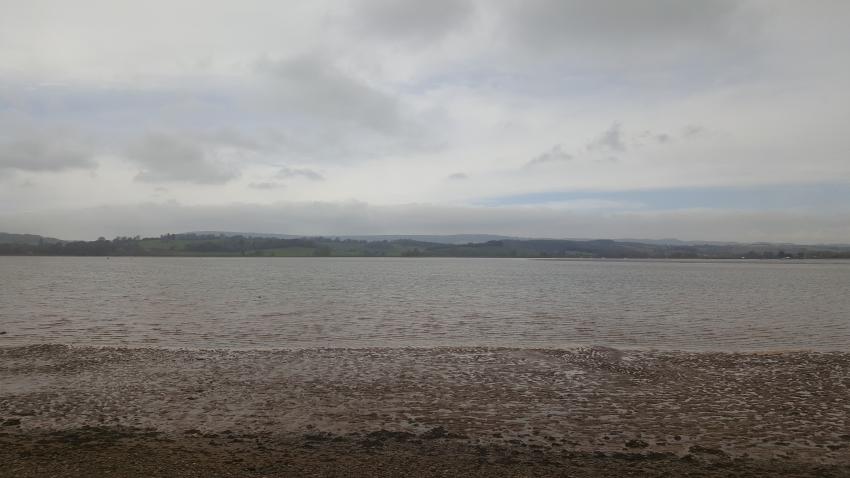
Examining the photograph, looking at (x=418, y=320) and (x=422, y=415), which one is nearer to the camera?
(x=422, y=415)

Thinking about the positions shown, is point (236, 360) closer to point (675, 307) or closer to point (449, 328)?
point (449, 328)

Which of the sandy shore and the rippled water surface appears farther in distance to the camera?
the rippled water surface

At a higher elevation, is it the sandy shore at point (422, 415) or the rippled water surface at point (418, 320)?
the sandy shore at point (422, 415)

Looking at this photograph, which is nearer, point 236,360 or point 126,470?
point 126,470

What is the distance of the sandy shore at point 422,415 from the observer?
1056 cm

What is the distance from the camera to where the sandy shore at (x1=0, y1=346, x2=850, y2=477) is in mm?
10562

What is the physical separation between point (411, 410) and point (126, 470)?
655 centimetres

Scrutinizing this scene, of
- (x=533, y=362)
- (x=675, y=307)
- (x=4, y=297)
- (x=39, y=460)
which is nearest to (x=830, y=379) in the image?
(x=533, y=362)

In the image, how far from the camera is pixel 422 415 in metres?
14.1

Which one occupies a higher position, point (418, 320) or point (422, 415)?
point (422, 415)

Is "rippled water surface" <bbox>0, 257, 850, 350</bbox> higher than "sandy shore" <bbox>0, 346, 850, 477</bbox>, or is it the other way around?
"sandy shore" <bbox>0, 346, 850, 477</bbox>

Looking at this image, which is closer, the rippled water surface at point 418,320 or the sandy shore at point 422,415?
the sandy shore at point 422,415

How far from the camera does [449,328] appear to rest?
3325 cm

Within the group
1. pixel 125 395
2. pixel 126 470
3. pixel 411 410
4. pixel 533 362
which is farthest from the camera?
pixel 533 362
